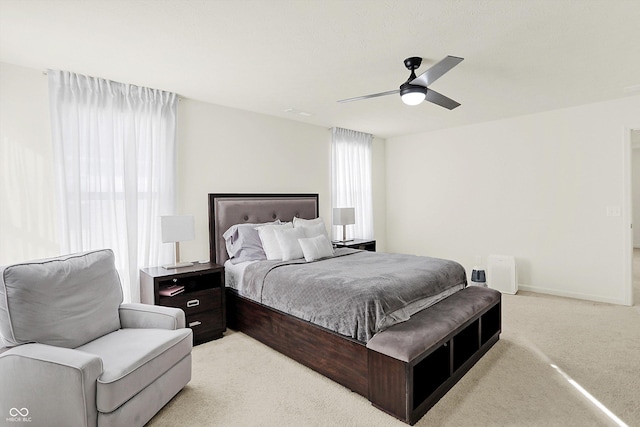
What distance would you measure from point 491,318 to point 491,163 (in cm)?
287

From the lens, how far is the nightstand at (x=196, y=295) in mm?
3105

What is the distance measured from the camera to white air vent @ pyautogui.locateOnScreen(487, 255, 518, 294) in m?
4.78

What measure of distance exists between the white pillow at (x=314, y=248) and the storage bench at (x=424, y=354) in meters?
1.36

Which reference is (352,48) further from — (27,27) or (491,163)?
(491,163)

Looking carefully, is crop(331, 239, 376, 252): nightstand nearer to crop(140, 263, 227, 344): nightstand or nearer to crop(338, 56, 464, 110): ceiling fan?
crop(140, 263, 227, 344): nightstand

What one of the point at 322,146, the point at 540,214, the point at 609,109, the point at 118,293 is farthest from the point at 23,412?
the point at 609,109

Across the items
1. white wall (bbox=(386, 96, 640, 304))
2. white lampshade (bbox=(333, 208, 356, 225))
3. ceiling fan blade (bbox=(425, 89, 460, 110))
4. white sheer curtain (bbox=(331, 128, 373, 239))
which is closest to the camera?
ceiling fan blade (bbox=(425, 89, 460, 110))

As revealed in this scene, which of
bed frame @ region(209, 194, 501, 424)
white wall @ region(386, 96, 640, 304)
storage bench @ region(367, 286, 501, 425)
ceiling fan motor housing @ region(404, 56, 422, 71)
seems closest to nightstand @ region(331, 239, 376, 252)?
white wall @ region(386, 96, 640, 304)

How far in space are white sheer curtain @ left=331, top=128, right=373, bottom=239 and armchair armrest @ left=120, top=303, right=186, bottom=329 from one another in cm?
339

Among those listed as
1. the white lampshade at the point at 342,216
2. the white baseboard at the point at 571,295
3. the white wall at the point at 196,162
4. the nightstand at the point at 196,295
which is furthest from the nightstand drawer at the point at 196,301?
→ the white baseboard at the point at 571,295

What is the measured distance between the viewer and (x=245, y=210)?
4.29 meters

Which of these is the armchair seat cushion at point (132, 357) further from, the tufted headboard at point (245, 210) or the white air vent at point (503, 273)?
the white air vent at point (503, 273)

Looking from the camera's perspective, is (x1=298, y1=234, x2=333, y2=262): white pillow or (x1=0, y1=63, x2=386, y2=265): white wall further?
(x1=298, y1=234, x2=333, y2=262): white pillow

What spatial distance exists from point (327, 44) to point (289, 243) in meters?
2.03
